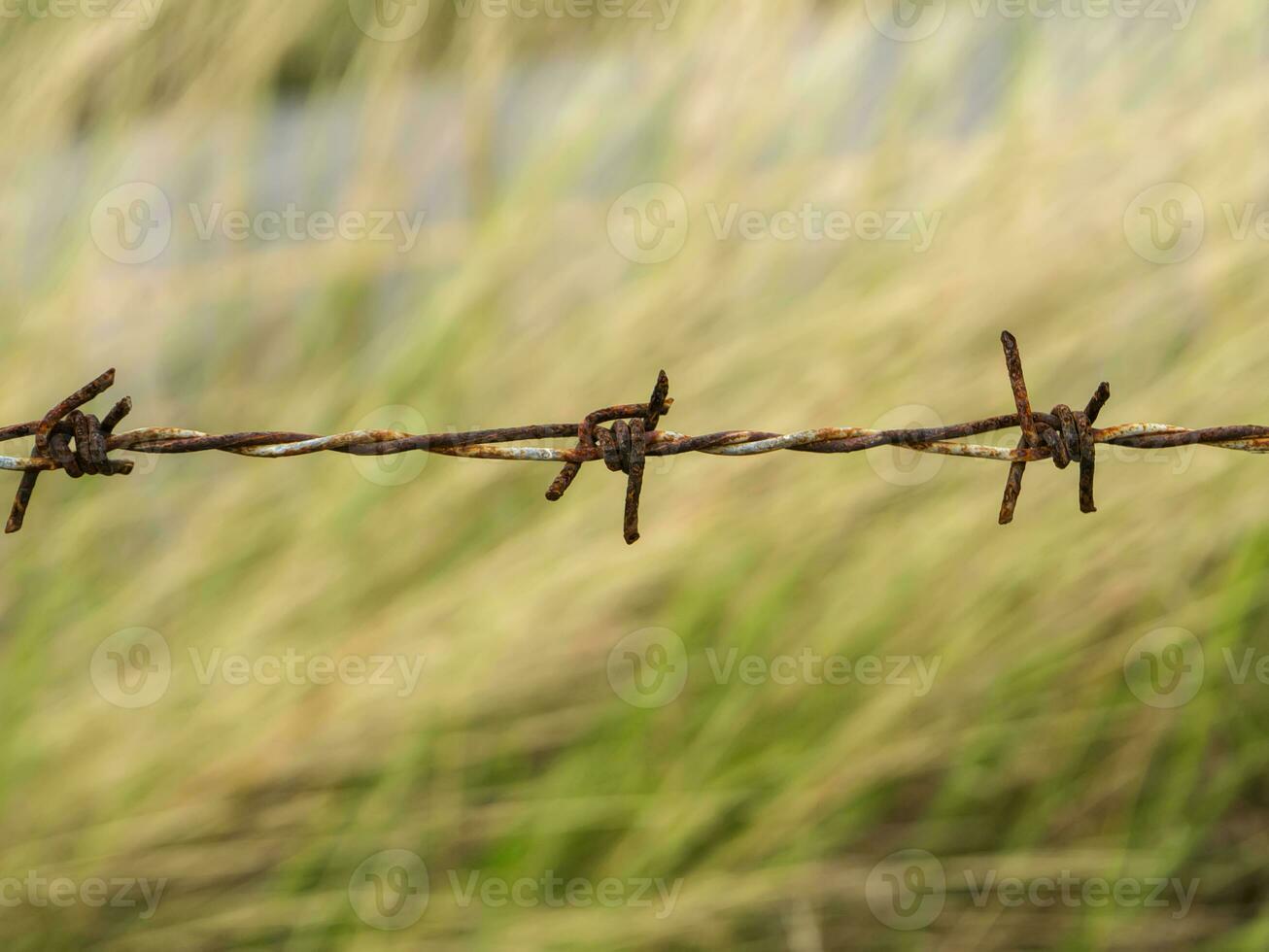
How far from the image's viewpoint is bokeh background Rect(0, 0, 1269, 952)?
113 centimetres

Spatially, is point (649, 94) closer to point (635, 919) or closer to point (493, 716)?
point (493, 716)

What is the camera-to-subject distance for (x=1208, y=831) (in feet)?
3.98

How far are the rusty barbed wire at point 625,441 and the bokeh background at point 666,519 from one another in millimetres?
418

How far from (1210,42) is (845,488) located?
0.58m

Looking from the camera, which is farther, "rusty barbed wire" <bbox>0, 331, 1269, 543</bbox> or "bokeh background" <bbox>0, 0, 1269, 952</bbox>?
"bokeh background" <bbox>0, 0, 1269, 952</bbox>

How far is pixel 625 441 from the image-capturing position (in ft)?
2.21

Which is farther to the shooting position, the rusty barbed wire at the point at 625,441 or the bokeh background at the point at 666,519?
the bokeh background at the point at 666,519

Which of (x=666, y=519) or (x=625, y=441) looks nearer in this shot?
(x=625, y=441)

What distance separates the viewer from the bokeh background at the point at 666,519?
1132mm

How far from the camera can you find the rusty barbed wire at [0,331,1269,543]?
65 centimetres

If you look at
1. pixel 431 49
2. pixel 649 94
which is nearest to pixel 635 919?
pixel 649 94

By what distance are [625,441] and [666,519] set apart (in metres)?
0.45

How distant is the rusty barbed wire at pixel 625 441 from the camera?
654mm

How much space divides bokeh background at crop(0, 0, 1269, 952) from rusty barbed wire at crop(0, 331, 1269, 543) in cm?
42
